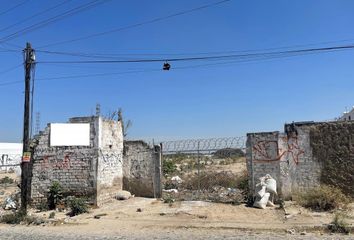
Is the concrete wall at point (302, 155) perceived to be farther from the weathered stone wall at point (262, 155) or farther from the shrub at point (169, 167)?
the shrub at point (169, 167)

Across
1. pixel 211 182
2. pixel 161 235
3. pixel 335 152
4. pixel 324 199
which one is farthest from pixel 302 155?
pixel 161 235

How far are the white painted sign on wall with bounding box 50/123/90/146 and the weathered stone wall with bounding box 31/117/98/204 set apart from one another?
0.17m

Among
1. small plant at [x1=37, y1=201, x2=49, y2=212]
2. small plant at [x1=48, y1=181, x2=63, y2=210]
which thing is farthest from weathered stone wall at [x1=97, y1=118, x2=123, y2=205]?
small plant at [x1=37, y1=201, x2=49, y2=212]

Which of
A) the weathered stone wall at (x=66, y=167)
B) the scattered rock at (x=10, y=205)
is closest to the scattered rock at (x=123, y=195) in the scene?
the weathered stone wall at (x=66, y=167)

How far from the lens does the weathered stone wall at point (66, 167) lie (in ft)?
53.2

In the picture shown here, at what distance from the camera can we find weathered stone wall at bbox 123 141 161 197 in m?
17.4

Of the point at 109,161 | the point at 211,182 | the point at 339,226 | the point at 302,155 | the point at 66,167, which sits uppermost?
the point at 302,155

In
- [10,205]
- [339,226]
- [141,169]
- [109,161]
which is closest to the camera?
[339,226]

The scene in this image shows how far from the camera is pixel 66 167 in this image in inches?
648

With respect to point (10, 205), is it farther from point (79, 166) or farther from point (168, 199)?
point (168, 199)

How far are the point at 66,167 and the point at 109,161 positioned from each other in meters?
1.74

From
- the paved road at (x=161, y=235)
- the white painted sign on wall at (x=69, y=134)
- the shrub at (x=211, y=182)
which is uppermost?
the white painted sign on wall at (x=69, y=134)

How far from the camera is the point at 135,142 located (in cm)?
1805

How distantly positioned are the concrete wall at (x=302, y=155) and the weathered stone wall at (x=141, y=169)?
4.21 metres
